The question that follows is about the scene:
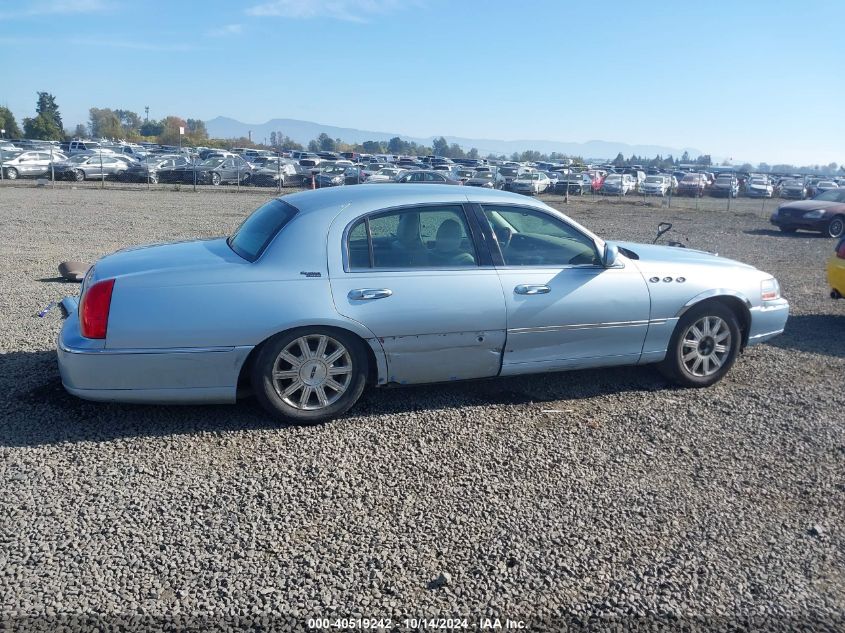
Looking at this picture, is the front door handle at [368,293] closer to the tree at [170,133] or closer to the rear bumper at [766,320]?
the rear bumper at [766,320]

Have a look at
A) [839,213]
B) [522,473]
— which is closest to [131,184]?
[839,213]

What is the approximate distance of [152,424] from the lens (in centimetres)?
484

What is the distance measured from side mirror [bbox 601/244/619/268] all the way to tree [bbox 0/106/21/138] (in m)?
82.2

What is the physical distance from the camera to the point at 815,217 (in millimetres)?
20062

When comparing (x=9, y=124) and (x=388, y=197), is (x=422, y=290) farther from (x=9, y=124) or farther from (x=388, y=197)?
(x=9, y=124)

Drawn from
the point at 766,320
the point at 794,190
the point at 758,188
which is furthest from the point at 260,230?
the point at 758,188

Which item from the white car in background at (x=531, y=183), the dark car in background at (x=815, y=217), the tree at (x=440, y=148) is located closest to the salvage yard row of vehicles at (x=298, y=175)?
the white car in background at (x=531, y=183)

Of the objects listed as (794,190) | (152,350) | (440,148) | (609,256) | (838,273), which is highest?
(440,148)

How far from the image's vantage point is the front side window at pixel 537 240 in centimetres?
541

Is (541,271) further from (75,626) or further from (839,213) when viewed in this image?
(839,213)

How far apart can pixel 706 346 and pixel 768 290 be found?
2.65 ft

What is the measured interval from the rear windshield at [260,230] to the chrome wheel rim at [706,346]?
3.17 meters

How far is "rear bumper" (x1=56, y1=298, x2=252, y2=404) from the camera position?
4.49 meters

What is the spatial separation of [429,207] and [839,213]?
60.6 ft
